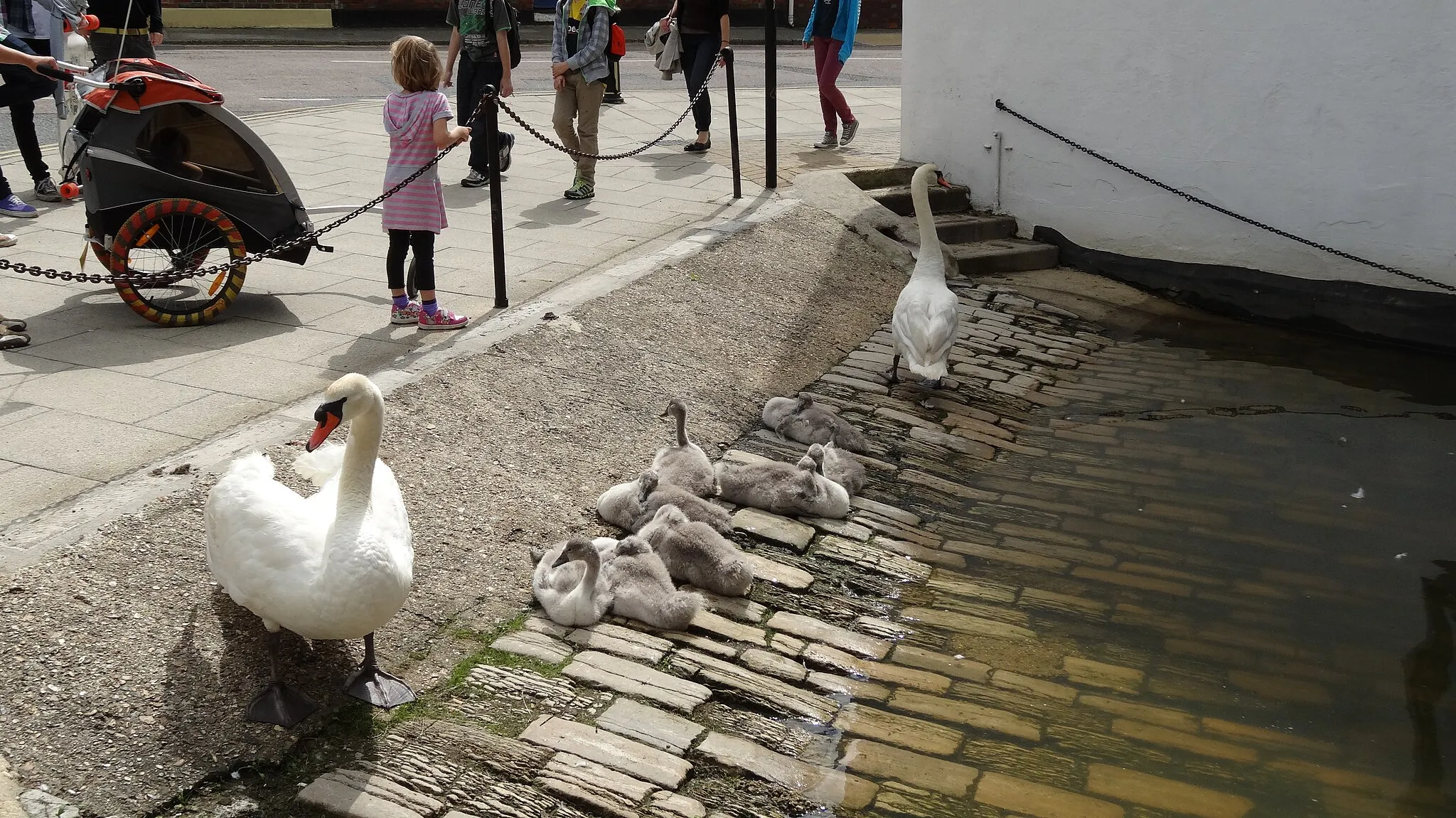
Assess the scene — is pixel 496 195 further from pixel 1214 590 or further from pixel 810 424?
pixel 1214 590

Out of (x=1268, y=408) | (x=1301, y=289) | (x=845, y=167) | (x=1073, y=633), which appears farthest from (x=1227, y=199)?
(x=1073, y=633)

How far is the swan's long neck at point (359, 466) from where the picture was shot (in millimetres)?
3924

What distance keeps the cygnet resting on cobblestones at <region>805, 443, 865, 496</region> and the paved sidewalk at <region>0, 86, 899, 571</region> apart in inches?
83.9

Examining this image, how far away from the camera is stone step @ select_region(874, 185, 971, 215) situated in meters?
10.8

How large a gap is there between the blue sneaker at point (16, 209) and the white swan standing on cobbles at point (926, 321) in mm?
6525

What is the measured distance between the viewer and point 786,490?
5.99 meters

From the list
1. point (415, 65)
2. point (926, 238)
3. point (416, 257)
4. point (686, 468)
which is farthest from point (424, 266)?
point (926, 238)

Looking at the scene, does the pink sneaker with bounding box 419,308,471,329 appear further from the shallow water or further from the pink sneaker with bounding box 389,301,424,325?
the shallow water

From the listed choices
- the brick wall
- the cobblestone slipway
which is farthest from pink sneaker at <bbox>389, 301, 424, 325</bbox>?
the brick wall

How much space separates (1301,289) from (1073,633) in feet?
17.8

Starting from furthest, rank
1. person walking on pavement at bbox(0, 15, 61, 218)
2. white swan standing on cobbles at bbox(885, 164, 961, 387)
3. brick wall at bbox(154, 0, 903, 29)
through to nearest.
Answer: brick wall at bbox(154, 0, 903, 29) < person walking on pavement at bbox(0, 15, 61, 218) < white swan standing on cobbles at bbox(885, 164, 961, 387)

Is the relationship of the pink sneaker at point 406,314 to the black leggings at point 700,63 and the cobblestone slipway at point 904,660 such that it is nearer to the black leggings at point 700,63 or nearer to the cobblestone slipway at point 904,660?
the cobblestone slipway at point 904,660

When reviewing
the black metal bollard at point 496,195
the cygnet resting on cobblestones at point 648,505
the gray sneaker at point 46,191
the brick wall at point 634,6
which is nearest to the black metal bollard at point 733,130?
the black metal bollard at point 496,195

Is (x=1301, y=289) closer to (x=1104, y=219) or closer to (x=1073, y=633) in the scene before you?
(x=1104, y=219)
